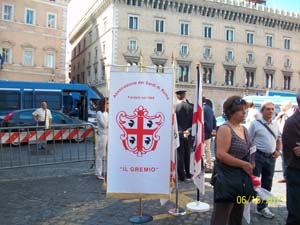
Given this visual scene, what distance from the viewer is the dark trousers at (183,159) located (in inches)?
285

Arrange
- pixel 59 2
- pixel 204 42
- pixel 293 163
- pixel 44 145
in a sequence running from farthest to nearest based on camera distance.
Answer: pixel 204 42 → pixel 59 2 → pixel 44 145 → pixel 293 163

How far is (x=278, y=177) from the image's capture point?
26.3 feet

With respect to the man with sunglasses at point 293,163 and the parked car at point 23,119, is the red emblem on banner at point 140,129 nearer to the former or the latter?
the man with sunglasses at point 293,163

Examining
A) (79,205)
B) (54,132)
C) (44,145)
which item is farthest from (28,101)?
(79,205)

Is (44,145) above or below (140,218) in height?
above

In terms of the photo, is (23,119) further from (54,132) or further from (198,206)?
(198,206)

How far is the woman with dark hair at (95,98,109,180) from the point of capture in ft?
24.4

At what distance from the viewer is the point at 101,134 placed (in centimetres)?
750

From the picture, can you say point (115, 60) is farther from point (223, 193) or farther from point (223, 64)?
point (223, 193)

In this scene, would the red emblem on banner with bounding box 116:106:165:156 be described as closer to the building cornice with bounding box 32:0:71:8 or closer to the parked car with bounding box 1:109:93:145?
the parked car with bounding box 1:109:93:145

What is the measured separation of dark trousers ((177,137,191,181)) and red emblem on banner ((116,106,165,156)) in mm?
2649

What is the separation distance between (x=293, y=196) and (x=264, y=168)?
1.47 metres

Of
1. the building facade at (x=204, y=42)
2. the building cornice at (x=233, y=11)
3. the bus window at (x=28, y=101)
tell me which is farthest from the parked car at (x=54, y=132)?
the building cornice at (x=233, y=11)

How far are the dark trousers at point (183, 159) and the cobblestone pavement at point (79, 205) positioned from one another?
0.24m
